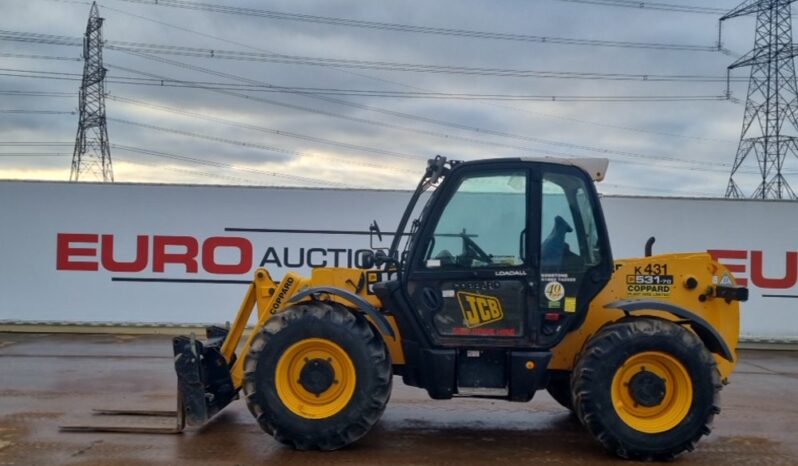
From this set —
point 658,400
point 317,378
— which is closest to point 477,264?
point 317,378

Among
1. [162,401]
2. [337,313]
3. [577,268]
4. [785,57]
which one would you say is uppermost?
[785,57]

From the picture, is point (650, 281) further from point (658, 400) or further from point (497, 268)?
point (497, 268)

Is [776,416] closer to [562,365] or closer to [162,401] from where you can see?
[562,365]

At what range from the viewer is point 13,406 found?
739cm

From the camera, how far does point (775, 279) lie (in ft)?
43.5

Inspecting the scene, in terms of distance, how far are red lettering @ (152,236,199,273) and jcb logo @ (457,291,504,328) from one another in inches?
339

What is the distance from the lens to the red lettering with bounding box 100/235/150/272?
13.4 metres

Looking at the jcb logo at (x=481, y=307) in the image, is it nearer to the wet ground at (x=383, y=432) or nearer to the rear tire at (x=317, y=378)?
the rear tire at (x=317, y=378)

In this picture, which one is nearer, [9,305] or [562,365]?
[562,365]

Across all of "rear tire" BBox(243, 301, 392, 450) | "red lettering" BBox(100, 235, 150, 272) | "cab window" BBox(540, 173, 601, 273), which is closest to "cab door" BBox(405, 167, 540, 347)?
"cab window" BBox(540, 173, 601, 273)

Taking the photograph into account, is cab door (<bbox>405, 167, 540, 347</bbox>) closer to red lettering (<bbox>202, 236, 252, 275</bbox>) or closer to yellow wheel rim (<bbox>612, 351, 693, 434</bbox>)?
yellow wheel rim (<bbox>612, 351, 693, 434</bbox>)

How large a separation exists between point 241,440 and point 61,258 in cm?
882

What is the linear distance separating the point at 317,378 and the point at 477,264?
1506 millimetres

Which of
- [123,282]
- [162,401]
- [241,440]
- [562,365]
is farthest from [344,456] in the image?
[123,282]
